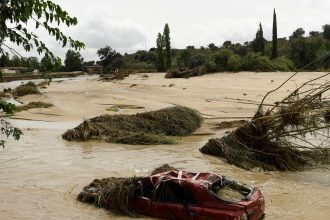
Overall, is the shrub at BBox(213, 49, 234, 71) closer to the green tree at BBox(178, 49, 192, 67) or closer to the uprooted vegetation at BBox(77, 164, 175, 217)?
the green tree at BBox(178, 49, 192, 67)

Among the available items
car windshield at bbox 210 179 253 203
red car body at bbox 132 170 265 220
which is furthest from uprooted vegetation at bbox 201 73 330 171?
red car body at bbox 132 170 265 220

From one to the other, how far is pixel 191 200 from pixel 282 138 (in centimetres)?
765

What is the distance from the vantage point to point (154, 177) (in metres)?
10.4

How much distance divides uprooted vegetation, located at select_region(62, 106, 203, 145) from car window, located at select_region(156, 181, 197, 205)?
11681 millimetres

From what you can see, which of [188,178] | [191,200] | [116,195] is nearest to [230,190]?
[188,178]

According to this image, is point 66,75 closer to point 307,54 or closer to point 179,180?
point 307,54

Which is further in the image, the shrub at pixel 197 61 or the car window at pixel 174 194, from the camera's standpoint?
the shrub at pixel 197 61

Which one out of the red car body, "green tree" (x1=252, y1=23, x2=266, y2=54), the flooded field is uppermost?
"green tree" (x1=252, y1=23, x2=266, y2=54)

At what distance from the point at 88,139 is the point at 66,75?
242 ft

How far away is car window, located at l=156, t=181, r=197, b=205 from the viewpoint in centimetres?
971

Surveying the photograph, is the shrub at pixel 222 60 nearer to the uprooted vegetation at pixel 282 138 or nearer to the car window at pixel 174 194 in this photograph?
the uprooted vegetation at pixel 282 138

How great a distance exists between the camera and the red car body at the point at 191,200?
9.15m

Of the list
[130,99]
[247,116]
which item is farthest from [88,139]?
[130,99]

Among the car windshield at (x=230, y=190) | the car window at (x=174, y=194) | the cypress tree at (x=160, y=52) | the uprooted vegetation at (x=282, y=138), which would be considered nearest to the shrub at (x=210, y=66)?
the cypress tree at (x=160, y=52)
